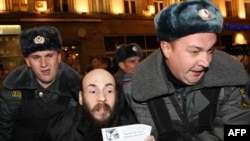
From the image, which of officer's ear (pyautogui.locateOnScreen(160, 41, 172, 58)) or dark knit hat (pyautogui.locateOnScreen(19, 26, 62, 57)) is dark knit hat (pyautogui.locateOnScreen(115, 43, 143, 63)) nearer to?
dark knit hat (pyautogui.locateOnScreen(19, 26, 62, 57))

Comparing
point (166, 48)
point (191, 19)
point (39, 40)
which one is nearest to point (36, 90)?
point (39, 40)

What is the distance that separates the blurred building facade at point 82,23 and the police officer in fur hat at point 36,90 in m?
12.8

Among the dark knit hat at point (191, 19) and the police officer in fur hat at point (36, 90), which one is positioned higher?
the dark knit hat at point (191, 19)

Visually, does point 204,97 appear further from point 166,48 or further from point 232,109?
point 166,48

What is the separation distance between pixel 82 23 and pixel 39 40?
48.7 feet

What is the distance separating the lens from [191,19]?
7.35ft

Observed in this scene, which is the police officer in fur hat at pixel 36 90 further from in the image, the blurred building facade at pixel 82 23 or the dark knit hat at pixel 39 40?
the blurred building facade at pixel 82 23

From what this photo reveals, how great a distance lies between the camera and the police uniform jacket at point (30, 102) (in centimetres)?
318

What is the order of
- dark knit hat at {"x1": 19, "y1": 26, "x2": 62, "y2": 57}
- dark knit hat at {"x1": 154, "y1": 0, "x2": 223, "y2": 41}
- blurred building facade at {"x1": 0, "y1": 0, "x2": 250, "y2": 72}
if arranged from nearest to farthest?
dark knit hat at {"x1": 154, "y1": 0, "x2": 223, "y2": 41}
dark knit hat at {"x1": 19, "y1": 26, "x2": 62, "y2": 57}
blurred building facade at {"x1": 0, "y1": 0, "x2": 250, "y2": 72}

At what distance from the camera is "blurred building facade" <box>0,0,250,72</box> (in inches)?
626

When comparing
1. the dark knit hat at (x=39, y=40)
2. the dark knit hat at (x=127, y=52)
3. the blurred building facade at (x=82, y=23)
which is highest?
the blurred building facade at (x=82, y=23)

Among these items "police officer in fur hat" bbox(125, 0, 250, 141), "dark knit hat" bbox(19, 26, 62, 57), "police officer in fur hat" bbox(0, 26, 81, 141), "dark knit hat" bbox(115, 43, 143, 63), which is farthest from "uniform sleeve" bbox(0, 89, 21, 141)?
"dark knit hat" bbox(115, 43, 143, 63)

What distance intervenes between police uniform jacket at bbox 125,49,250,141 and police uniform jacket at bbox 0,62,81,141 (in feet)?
3.11

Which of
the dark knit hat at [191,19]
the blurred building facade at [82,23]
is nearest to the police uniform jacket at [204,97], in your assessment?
the dark knit hat at [191,19]
